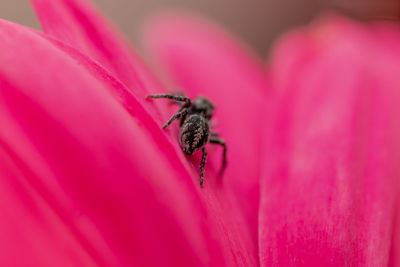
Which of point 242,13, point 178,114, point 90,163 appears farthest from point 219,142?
point 242,13

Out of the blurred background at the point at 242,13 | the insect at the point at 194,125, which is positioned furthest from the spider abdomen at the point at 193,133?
the blurred background at the point at 242,13

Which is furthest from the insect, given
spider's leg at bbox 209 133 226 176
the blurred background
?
the blurred background

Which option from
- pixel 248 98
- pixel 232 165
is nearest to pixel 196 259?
pixel 232 165

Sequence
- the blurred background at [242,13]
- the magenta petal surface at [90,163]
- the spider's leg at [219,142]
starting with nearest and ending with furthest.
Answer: the magenta petal surface at [90,163], the spider's leg at [219,142], the blurred background at [242,13]

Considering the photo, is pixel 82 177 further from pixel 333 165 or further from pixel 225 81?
pixel 225 81

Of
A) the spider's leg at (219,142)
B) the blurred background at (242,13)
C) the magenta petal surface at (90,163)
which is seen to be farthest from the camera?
the blurred background at (242,13)

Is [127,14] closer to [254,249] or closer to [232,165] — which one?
[232,165]

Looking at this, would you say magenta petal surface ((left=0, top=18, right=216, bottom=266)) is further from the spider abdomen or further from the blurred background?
the blurred background

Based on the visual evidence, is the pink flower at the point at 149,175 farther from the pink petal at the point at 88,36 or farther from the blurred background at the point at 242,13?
the blurred background at the point at 242,13
